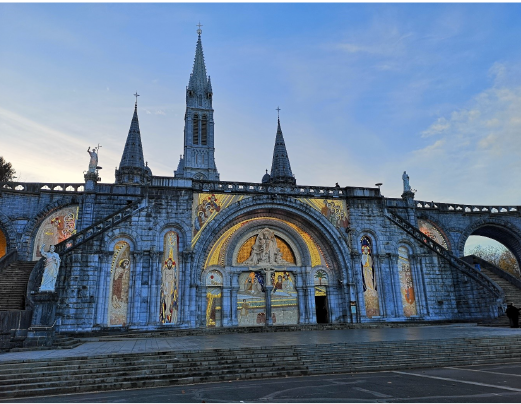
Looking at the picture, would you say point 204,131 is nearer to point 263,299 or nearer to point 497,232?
point 263,299

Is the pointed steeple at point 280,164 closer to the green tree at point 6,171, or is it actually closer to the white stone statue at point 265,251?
the white stone statue at point 265,251

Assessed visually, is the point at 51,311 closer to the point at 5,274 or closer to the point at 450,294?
the point at 5,274

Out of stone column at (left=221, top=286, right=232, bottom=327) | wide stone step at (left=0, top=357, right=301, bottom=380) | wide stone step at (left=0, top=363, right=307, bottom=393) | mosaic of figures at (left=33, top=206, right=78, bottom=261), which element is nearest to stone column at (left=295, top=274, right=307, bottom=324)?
stone column at (left=221, top=286, right=232, bottom=327)

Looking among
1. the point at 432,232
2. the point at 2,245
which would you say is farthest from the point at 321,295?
the point at 2,245

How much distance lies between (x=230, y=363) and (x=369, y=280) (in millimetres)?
16995

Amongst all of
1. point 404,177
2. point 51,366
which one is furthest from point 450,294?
point 51,366

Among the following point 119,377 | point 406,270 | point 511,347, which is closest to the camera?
point 119,377

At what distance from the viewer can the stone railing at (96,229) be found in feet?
69.7

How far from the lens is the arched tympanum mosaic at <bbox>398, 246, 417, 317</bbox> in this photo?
85.0 ft

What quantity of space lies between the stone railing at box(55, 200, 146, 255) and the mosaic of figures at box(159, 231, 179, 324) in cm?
264

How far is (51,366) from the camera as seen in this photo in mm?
10508

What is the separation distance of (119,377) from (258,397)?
169 inches

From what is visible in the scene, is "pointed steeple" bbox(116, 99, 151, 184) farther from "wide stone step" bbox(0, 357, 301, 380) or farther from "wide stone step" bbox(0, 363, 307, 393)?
"wide stone step" bbox(0, 363, 307, 393)

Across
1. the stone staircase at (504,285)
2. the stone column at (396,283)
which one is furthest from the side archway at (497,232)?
the stone column at (396,283)
